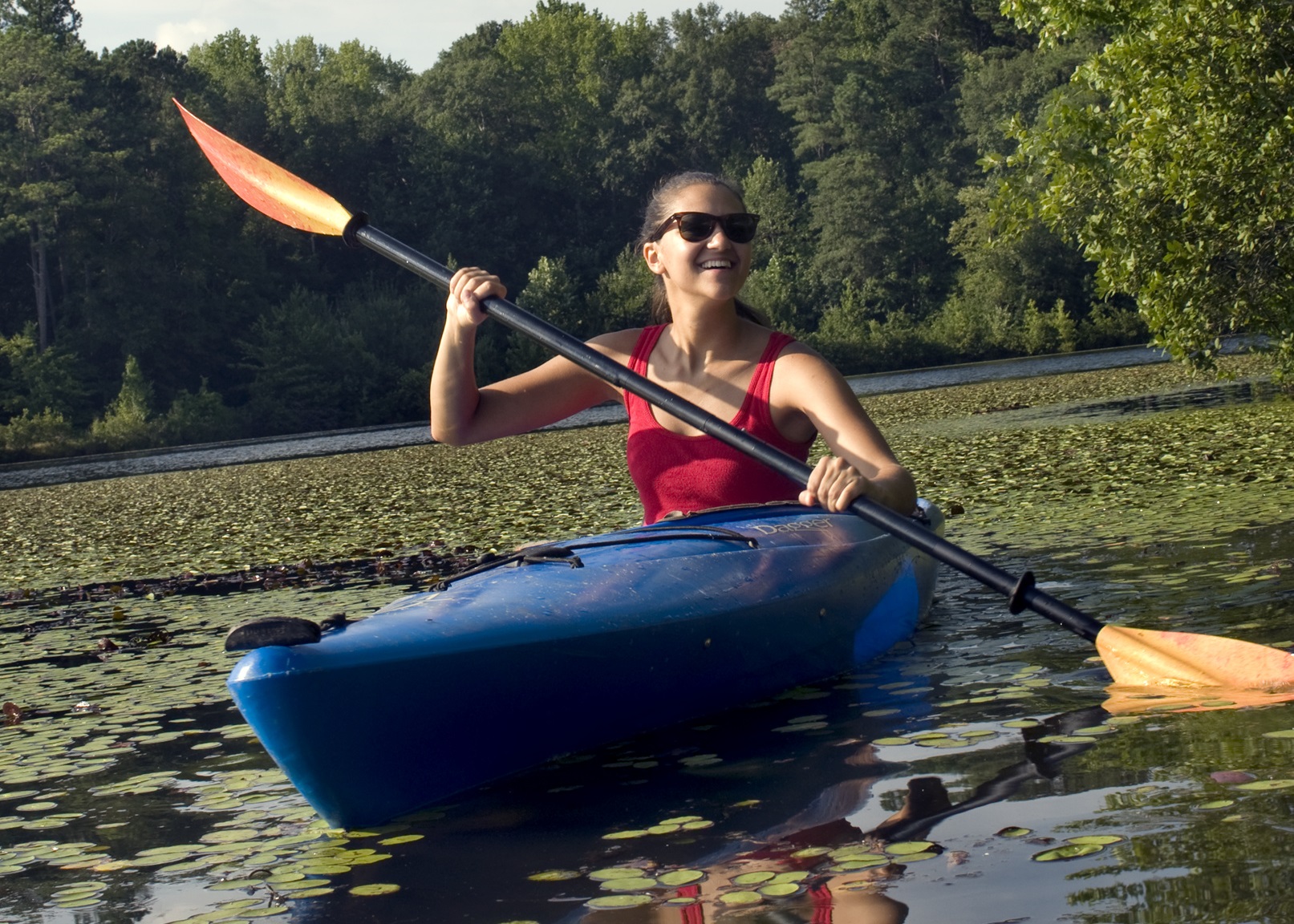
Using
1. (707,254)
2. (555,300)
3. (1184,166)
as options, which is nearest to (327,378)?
(555,300)

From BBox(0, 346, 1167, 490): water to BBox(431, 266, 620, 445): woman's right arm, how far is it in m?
18.3

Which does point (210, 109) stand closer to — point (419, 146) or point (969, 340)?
point (419, 146)

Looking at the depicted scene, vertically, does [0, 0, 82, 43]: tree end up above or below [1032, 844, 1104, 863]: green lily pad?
above

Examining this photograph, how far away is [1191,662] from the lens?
3.63 meters

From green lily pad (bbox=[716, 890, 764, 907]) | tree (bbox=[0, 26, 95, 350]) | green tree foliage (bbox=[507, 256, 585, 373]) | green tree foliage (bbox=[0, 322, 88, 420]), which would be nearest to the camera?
green lily pad (bbox=[716, 890, 764, 907])

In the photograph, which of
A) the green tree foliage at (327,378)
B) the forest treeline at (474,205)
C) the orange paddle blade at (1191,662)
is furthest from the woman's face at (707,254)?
the green tree foliage at (327,378)

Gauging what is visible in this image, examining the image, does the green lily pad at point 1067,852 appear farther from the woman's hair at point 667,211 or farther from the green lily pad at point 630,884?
the woman's hair at point 667,211

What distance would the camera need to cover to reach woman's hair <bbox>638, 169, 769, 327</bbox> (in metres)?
4.33

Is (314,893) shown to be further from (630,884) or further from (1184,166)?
(1184,166)

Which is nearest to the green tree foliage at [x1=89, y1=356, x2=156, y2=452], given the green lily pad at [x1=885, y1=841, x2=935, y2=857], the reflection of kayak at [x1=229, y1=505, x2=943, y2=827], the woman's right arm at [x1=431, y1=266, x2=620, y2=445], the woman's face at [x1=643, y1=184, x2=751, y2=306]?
the woman's right arm at [x1=431, y1=266, x2=620, y2=445]

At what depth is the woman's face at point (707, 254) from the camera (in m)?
4.20

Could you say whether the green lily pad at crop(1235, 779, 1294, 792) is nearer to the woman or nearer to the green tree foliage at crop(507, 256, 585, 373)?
the woman

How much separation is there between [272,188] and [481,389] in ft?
6.70

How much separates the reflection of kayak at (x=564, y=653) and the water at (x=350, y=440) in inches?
733
